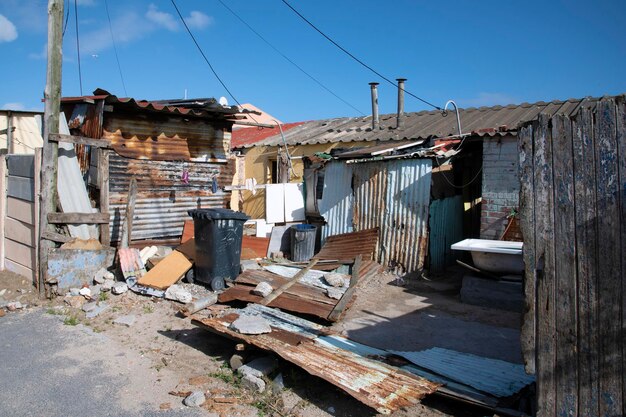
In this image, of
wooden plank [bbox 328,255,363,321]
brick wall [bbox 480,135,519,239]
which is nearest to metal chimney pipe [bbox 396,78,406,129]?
brick wall [bbox 480,135,519,239]

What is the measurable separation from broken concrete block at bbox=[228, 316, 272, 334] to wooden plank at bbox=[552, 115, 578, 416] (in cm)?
297

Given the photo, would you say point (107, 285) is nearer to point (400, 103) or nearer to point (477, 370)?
point (477, 370)

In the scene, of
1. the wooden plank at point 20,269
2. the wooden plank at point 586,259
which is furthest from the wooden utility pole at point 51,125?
the wooden plank at point 586,259

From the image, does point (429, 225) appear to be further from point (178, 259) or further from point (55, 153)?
point (55, 153)

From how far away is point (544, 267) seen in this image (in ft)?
10.2

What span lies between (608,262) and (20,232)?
28.7ft

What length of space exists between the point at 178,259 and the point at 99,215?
160 centimetres

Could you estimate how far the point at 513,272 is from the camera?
24.9ft

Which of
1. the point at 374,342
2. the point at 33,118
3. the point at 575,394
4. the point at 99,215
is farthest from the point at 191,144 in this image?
the point at 575,394

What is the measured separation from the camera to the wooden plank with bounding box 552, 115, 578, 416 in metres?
2.99

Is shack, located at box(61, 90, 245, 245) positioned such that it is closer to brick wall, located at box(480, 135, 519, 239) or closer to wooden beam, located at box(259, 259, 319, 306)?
wooden beam, located at box(259, 259, 319, 306)

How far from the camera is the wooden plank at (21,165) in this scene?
25.3 ft

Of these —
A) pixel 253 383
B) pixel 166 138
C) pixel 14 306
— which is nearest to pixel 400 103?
pixel 166 138

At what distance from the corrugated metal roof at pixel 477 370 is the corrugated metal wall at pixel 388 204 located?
14.7ft
